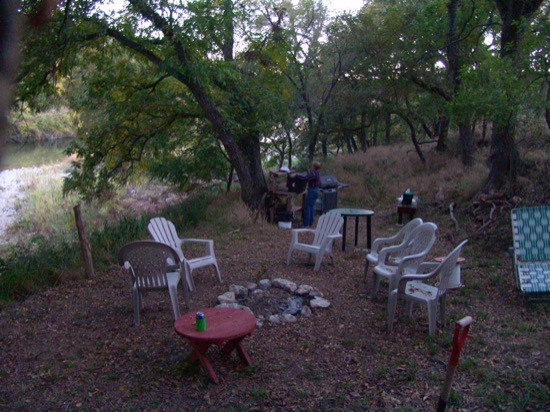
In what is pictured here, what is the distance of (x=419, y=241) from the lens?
5.64 m

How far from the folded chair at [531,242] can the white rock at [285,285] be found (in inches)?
93.8

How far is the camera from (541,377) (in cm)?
378

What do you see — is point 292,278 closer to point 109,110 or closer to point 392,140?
point 109,110

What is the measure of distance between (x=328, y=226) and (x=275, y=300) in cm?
184

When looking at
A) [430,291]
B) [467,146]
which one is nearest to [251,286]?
[430,291]

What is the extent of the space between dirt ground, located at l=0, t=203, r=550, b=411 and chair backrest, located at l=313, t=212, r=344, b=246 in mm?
689

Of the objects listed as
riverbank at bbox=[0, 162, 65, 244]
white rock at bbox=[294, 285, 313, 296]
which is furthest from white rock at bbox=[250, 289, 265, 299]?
riverbank at bbox=[0, 162, 65, 244]

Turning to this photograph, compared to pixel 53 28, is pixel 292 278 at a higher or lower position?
lower

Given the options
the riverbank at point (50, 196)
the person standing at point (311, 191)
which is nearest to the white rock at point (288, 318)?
the person standing at point (311, 191)

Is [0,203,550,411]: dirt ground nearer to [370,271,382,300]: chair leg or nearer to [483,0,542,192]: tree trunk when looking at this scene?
[370,271,382,300]: chair leg

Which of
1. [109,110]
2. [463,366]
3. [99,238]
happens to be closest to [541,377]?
[463,366]

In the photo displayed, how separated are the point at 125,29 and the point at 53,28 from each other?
1.40 m

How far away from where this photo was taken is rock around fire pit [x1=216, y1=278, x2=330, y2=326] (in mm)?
5207

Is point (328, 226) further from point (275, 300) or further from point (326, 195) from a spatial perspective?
point (326, 195)
